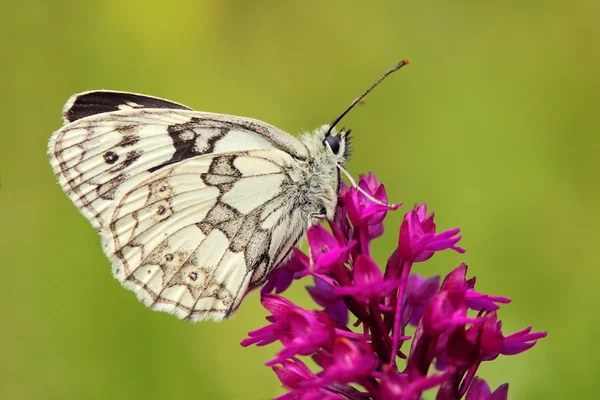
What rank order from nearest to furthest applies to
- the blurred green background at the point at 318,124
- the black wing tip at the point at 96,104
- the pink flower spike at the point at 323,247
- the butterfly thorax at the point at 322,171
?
the pink flower spike at the point at 323,247 < the butterfly thorax at the point at 322,171 < the black wing tip at the point at 96,104 < the blurred green background at the point at 318,124

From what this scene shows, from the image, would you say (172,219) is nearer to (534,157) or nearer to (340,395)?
(340,395)

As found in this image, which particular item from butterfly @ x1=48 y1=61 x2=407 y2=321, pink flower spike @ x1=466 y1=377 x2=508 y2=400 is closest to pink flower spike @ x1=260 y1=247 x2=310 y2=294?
butterfly @ x1=48 y1=61 x2=407 y2=321

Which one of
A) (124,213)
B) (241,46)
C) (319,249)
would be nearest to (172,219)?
(124,213)

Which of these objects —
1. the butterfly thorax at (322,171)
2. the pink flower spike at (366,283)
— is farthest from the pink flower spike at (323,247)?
the butterfly thorax at (322,171)

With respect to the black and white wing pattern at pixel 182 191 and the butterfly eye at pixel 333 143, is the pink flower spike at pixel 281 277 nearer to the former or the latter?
the black and white wing pattern at pixel 182 191

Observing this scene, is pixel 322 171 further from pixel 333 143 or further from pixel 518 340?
pixel 518 340

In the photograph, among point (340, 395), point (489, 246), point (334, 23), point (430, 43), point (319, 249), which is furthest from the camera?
point (334, 23)
